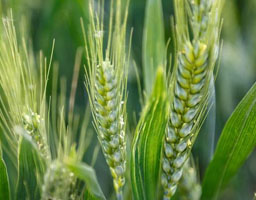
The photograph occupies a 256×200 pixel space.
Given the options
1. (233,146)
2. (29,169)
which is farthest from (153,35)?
(29,169)

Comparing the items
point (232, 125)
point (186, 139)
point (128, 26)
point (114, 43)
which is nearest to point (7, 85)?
point (114, 43)

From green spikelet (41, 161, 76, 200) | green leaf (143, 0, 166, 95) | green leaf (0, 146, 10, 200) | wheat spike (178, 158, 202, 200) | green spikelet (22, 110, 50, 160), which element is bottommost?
wheat spike (178, 158, 202, 200)

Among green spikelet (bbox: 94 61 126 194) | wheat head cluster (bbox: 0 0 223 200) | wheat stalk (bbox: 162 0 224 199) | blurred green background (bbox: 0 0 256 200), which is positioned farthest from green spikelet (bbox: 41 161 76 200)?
blurred green background (bbox: 0 0 256 200)

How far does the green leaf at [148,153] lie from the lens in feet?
3.16

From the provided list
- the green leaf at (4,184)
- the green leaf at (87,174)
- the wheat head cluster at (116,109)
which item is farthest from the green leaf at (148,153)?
the green leaf at (4,184)

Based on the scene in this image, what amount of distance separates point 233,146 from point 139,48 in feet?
2.63

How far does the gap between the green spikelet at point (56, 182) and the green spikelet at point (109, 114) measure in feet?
0.34

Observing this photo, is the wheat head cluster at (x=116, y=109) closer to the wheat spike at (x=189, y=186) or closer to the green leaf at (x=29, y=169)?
the green leaf at (x=29, y=169)

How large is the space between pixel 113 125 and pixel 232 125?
0.33m

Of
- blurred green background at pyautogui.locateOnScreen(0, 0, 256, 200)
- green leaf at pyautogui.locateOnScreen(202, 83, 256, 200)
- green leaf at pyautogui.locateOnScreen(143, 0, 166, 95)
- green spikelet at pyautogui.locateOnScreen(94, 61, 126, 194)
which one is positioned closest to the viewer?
green spikelet at pyautogui.locateOnScreen(94, 61, 126, 194)

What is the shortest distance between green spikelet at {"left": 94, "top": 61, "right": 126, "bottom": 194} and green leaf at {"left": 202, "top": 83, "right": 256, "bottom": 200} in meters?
0.29

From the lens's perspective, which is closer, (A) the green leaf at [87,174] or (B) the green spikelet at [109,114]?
(A) the green leaf at [87,174]

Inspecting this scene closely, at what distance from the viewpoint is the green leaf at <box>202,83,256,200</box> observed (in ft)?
3.34

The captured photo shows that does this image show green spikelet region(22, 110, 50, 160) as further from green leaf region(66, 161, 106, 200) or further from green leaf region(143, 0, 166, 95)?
green leaf region(143, 0, 166, 95)
